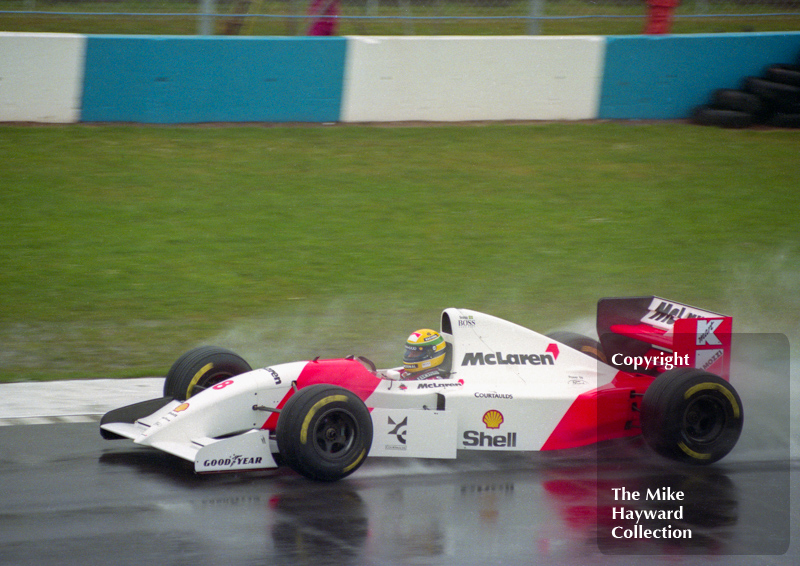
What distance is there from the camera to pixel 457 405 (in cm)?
627

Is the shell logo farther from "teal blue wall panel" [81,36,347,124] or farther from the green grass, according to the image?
"teal blue wall panel" [81,36,347,124]

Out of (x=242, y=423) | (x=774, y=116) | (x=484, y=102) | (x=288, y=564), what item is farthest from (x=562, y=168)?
(x=288, y=564)

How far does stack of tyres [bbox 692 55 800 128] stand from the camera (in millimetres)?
13656

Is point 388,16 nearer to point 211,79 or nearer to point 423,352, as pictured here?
point 211,79

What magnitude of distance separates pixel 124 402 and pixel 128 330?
177 cm

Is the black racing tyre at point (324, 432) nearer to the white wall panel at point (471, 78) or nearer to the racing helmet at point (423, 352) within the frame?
the racing helmet at point (423, 352)

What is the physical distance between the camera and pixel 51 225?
35.7 feet

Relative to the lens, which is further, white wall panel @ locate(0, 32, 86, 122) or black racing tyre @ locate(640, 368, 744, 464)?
white wall panel @ locate(0, 32, 86, 122)

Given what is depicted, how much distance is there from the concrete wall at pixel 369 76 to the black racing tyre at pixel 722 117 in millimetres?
178

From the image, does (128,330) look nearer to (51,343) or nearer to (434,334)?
(51,343)

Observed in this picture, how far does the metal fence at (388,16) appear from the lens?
481 inches

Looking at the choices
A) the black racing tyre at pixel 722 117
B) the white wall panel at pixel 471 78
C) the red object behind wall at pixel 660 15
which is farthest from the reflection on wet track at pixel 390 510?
the red object behind wall at pixel 660 15

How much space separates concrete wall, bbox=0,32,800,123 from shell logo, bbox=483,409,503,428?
7.67 metres

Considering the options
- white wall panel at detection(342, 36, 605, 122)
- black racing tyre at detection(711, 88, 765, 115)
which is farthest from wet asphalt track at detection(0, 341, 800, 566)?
black racing tyre at detection(711, 88, 765, 115)
